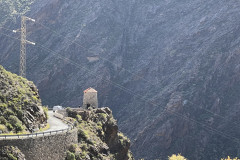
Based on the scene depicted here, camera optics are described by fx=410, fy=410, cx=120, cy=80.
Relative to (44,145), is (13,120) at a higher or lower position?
higher

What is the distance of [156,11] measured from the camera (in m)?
138

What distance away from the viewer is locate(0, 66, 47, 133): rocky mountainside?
31234 mm

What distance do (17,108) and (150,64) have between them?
8955cm

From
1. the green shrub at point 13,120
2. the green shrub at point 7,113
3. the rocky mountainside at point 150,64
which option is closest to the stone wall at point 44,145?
the green shrub at point 13,120

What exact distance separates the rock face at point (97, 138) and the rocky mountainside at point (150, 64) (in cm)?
4142

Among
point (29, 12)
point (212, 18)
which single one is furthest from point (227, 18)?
point (29, 12)

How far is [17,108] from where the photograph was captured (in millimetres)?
33750

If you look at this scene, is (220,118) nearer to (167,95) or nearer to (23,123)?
(167,95)

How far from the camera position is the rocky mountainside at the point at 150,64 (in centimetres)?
9962

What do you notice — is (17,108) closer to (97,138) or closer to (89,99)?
(97,138)

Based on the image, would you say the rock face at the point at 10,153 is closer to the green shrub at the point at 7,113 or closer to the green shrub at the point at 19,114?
the green shrub at the point at 7,113

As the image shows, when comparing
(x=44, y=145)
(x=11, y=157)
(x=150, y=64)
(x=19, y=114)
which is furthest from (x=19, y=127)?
(x=150, y=64)

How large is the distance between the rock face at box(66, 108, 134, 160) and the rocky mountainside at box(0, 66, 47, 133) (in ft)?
13.7

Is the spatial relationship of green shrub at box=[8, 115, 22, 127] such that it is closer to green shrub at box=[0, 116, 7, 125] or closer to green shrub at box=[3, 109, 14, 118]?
green shrub at box=[3, 109, 14, 118]
